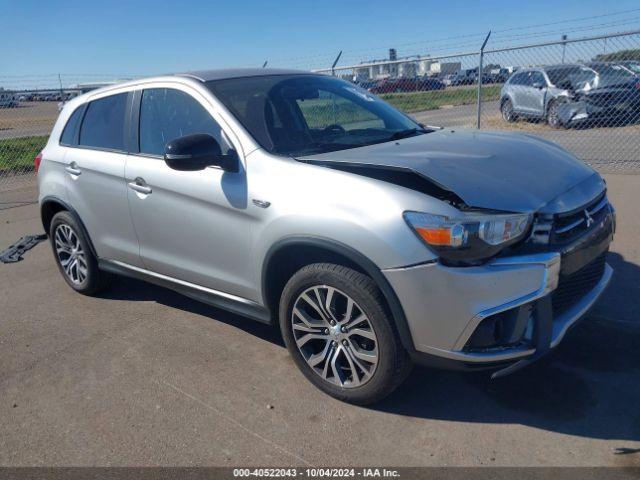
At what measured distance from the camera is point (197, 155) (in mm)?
3420

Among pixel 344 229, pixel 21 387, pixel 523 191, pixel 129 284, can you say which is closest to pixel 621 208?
pixel 523 191

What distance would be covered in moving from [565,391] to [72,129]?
14.3 feet

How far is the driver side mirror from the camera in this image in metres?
3.42

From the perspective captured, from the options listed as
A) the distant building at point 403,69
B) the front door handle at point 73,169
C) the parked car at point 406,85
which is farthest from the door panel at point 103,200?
the parked car at point 406,85

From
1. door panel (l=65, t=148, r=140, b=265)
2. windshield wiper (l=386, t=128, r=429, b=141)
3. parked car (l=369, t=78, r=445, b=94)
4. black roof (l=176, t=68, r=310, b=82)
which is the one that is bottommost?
door panel (l=65, t=148, r=140, b=265)

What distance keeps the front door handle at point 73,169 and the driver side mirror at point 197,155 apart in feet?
5.60

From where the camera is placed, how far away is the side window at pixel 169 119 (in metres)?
3.87

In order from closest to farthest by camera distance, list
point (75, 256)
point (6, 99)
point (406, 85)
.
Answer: point (75, 256) < point (406, 85) < point (6, 99)

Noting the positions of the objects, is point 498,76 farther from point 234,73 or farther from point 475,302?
point 475,302

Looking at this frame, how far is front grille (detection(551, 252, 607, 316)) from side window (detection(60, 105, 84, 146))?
13.1 feet

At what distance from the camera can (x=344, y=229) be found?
2979mm

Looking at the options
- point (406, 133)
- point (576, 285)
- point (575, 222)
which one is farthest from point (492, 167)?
point (406, 133)

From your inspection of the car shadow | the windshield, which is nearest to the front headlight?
the car shadow

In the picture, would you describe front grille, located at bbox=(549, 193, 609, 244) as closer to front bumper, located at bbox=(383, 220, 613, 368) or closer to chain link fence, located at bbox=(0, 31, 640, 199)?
front bumper, located at bbox=(383, 220, 613, 368)
